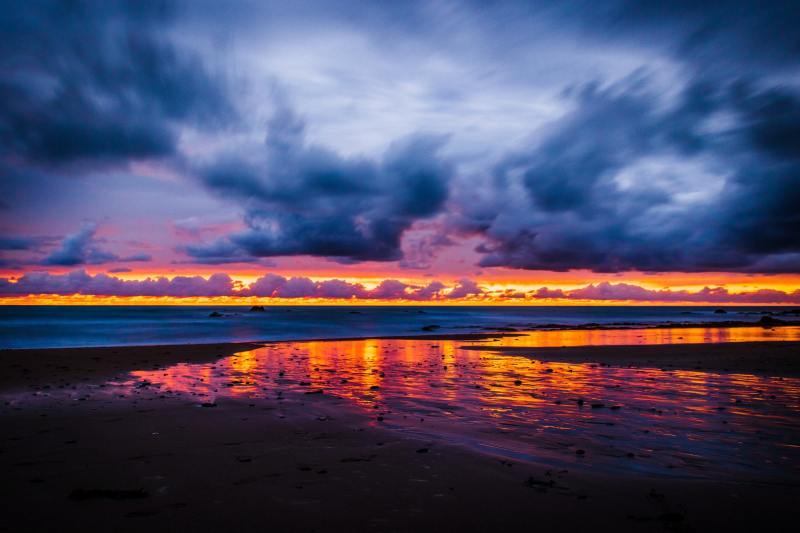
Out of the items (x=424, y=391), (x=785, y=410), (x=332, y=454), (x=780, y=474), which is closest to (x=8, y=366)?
(x=424, y=391)

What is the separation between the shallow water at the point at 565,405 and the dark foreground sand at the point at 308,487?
3.71ft

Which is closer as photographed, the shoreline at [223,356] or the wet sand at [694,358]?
the shoreline at [223,356]

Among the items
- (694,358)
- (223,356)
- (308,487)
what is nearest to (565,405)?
(308,487)

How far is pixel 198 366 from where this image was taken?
25781 mm

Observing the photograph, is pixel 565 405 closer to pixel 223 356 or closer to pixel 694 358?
pixel 694 358

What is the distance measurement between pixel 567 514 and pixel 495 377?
14.7 metres

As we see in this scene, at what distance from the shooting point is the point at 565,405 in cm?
1477

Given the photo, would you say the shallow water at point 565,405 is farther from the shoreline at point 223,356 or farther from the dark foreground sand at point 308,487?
the shoreline at point 223,356

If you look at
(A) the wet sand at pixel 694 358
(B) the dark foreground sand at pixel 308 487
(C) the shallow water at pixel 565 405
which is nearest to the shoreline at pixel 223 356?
(A) the wet sand at pixel 694 358

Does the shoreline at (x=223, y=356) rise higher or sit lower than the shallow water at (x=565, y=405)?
higher

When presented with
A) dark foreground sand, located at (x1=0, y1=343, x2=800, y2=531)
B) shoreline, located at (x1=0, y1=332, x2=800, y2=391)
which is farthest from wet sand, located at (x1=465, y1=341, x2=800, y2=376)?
dark foreground sand, located at (x1=0, y1=343, x2=800, y2=531)

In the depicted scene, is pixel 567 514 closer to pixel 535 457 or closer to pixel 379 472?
pixel 535 457

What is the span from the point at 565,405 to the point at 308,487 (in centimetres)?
983

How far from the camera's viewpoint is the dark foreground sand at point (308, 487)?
652 cm
